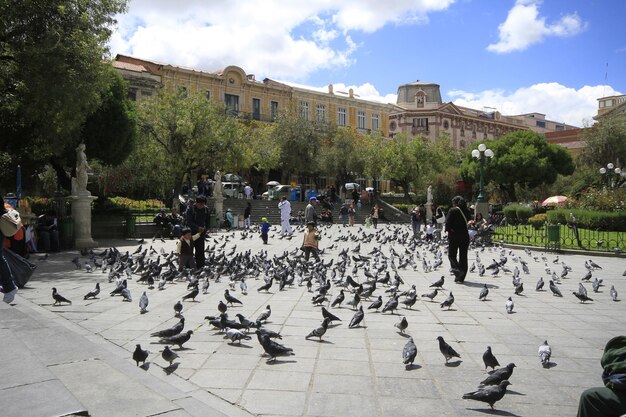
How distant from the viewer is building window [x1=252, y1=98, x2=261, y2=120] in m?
49.5

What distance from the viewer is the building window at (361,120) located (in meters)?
57.4

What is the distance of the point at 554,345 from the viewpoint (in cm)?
590

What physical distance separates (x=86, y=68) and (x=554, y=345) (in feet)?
42.5

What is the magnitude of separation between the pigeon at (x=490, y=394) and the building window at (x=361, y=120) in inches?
2134

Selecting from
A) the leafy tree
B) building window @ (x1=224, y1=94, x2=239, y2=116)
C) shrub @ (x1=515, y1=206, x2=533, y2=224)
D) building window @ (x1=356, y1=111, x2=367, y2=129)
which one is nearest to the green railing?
shrub @ (x1=515, y1=206, x2=533, y2=224)

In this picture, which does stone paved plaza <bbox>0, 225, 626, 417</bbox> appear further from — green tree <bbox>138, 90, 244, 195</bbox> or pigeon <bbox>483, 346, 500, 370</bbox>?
green tree <bbox>138, 90, 244, 195</bbox>

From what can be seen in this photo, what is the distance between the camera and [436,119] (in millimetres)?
68750

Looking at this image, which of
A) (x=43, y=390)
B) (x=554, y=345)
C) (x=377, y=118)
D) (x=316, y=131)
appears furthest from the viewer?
(x=377, y=118)

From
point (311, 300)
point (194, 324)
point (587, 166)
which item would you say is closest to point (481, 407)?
point (194, 324)

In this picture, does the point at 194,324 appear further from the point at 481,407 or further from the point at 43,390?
the point at 481,407

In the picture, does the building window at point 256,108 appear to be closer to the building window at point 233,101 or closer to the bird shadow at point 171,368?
the building window at point 233,101

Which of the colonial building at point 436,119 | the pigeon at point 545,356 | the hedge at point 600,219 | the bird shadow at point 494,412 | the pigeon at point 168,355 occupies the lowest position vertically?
the bird shadow at point 494,412

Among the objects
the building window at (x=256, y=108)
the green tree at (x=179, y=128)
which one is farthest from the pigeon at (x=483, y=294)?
the building window at (x=256, y=108)

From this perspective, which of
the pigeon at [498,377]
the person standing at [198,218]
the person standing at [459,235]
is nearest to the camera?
the pigeon at [498,377]
